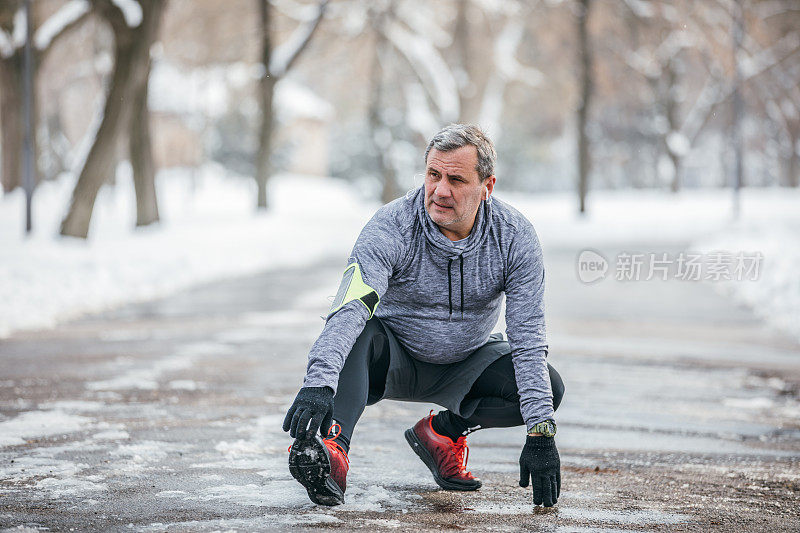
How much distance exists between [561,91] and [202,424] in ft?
112

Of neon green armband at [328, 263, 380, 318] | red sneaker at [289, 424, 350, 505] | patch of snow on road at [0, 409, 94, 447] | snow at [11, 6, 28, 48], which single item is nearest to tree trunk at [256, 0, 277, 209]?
→ snow at [11, 6, 28, 48]

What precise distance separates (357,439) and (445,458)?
1.18 metres

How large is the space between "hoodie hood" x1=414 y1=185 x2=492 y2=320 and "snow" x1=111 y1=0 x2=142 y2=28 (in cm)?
1598

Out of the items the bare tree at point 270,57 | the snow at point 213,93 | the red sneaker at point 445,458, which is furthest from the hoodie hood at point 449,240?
the snow at point 213,93

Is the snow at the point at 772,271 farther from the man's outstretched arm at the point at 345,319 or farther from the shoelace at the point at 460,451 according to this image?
the man's outstretched arm at the point at 345,319

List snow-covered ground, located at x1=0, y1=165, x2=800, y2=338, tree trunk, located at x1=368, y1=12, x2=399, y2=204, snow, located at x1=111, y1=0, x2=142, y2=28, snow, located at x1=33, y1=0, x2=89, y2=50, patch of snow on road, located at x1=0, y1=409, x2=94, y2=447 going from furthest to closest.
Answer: tree trunk, located at x1=368, y1=12, x2=399, y2=204 < snow, located at x1=33, y1=0, x2=89, y2=50 < snow, located at x1=111, y1=0, x2=142, y2=28 < snow-covered ground, located at x1=0, y1=165, x2=800, y2=338 < patch of snow on road, located at x1=0, y1=409, x2=94, y2=447

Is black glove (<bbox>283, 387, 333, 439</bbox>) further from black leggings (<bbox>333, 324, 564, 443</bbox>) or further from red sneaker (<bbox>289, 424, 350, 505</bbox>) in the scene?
black leggings (<bbox>333, 324, 564, 443</bbox>)

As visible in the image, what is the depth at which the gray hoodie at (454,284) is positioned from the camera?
4262 mm

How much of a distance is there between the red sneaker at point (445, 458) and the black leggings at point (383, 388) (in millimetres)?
121

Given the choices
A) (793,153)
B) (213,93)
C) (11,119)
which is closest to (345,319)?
(11,119)

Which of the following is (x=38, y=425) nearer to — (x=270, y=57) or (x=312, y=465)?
(x=312, y=465)

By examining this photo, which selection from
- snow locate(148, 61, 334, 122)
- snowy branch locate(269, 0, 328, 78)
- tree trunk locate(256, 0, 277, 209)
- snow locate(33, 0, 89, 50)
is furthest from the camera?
snow locate(148, 61, 334, 122)

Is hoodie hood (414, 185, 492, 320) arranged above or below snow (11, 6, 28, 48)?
below

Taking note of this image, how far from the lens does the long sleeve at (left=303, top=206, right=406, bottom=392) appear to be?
4.01 metres
